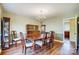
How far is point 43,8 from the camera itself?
2.43m

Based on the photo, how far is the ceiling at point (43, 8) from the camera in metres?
2.42

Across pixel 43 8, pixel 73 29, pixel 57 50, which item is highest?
pixel 43 8

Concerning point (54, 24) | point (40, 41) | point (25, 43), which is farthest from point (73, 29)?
point (25, 43)

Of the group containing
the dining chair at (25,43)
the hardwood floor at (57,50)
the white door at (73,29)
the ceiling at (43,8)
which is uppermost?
the ceiling at (43,8)

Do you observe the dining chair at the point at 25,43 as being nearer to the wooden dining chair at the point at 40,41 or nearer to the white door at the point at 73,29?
the wooden dining chair at the point at 40,41

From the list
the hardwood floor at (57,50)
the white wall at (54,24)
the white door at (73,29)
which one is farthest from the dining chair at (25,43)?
the white door at (73,29)

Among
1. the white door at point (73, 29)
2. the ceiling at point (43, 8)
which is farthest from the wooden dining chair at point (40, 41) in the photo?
the white door at point (73, 29)

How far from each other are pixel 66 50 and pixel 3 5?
168cm

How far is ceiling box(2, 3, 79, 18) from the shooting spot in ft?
7.95

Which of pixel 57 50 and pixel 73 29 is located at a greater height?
pixel 73 29

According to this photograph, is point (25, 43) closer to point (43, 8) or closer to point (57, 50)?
point (57, 50)

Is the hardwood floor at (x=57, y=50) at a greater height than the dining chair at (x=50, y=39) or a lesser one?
lesser

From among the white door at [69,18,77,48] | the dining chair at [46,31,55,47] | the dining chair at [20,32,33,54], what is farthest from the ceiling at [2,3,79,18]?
the dining chair at [20,32,33,54]

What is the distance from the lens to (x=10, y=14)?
2.43 metres
